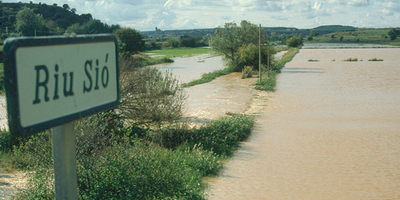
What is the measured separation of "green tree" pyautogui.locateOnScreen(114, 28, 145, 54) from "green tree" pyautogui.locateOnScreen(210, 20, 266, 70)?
11.5 m

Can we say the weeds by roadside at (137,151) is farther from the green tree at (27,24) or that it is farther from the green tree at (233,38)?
the green tree at (27,24)

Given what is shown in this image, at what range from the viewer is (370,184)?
888 centimetres

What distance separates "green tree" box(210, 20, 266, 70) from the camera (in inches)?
1721

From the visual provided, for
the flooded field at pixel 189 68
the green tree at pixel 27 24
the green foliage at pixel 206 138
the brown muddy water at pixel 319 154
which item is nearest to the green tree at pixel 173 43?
the flooded field at pixel 189 68

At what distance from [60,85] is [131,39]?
50104 mm

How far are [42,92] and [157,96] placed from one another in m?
9.79

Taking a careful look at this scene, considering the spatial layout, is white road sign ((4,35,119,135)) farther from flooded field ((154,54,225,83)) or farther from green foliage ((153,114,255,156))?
flooded field ((154,54,225,83))

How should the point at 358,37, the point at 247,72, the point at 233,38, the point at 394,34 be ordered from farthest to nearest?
the point at 358,37 < the point at 394,34 < the point at 233,38 < the point at 247,72

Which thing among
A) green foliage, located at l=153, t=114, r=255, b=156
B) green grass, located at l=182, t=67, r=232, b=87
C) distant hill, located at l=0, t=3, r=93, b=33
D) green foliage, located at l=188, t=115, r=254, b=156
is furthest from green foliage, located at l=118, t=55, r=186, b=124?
distant hill, located at l=0, t=3, r=93, b=33

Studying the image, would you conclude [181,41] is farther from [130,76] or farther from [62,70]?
[62,70]

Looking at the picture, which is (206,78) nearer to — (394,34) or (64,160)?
(64,160)

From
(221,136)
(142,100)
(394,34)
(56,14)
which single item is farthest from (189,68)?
(394,34)

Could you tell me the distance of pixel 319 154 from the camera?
11.4 m

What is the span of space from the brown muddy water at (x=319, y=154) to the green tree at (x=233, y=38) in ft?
71.7
